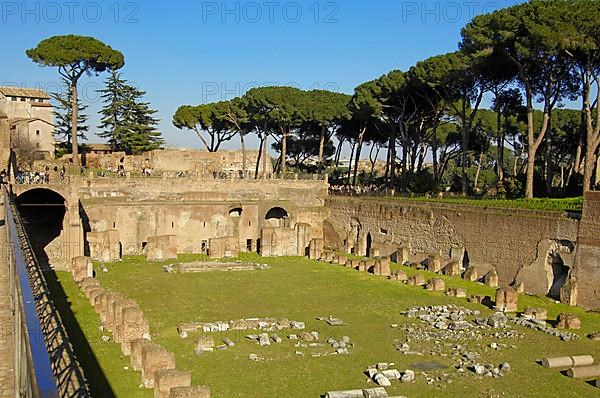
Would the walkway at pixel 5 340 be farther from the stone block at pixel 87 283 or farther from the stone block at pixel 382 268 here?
the stone block at pixel 382 268

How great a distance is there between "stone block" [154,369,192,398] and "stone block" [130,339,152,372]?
5.25 ft

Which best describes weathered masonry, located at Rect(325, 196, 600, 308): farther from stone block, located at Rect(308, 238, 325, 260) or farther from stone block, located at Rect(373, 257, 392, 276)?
stone block, located at Rect(373, 257, 392, 276)

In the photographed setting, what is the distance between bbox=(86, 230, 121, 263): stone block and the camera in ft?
78.6

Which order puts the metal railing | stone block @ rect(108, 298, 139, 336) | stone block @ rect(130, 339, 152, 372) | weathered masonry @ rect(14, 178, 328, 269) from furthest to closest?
weathered masonry @ rect(14, 178, 328, 269) < stone block @ rect(108, 298, 139, 336) < stone block @ rect(130, 339, 152, 372) < the metal railing

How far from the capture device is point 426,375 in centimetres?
1123

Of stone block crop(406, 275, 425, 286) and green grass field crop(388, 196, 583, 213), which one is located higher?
green grass field crop(388, 196, 583, 213)

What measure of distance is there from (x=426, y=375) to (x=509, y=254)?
10003mm

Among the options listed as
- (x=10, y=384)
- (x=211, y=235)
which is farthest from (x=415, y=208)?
(x=10, y=384)

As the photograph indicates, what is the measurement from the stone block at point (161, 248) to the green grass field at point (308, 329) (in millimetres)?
1521

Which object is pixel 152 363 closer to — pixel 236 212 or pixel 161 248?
pixel 161 248

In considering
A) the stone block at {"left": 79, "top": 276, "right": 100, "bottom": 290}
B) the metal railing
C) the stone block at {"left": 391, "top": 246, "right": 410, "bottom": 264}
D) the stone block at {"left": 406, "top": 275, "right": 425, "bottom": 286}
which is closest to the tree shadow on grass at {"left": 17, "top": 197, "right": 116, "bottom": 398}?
the stone block at {"left": 79, "top": 276, "right": 100, "bottom": 290}

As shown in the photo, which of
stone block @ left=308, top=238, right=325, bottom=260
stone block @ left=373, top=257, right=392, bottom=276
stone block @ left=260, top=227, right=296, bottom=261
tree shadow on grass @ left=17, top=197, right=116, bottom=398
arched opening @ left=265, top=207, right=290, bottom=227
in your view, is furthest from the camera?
arched opening @ left=265, top=207, right=290, bottom=227

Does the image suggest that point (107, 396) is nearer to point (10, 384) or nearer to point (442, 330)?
point (10, 384)

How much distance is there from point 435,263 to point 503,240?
309cm
